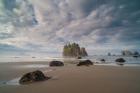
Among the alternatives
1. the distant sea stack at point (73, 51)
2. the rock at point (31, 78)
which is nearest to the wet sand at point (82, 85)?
the rock at point (31, 78)

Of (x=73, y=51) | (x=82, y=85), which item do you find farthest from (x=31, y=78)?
(x=73, y=51)

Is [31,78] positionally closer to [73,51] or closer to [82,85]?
[82,85]

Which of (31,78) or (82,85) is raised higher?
(31,78)

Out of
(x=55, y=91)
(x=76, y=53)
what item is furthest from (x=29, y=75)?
(x=76, y=53)

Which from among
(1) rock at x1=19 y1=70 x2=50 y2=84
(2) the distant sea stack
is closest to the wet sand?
(1) rock at x1=19 y1=70 x2=50 y2=84

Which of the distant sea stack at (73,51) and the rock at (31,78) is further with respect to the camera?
the distant sea stack at (73,51)

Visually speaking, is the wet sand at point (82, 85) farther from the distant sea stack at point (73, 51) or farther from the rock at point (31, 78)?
the distant sea stack at point (73, 51)

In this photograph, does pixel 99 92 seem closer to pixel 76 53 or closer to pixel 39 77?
pixel 39 77

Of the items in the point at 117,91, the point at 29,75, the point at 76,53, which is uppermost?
the point at 76,53

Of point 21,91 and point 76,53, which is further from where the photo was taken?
point 76,53

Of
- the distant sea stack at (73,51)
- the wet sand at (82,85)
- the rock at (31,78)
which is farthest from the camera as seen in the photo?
the distant sea stack at (73,51)

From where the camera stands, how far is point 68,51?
132 metres

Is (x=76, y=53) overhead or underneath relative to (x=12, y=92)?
overhead

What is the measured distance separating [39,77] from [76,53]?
12000 cm
